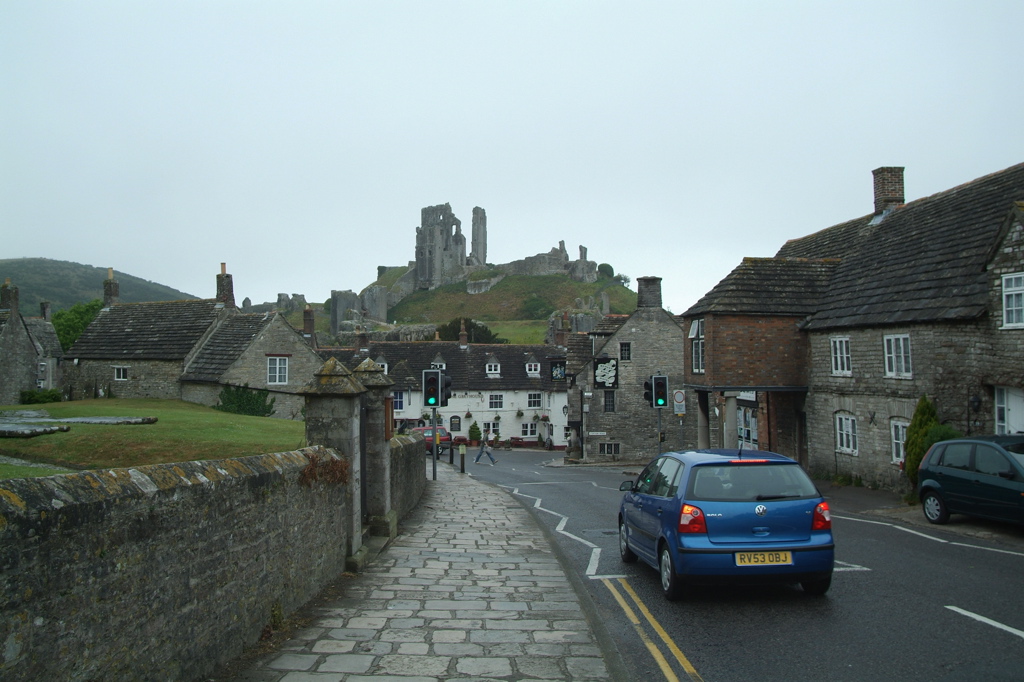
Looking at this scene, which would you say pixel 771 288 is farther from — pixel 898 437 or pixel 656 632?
pixel 656 632

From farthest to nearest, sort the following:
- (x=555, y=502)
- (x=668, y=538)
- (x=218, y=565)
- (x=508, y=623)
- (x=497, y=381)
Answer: (x=497, y=381)
(x=555, y=502)
(x=668, y=538)
(x=508, y=623)
(x=218, y=565)

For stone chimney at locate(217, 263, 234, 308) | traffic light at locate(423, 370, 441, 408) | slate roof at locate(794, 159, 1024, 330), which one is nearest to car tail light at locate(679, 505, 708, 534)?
traffic light at locate(423, 370, 441, 408)

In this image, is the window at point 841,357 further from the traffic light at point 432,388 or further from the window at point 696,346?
the traffic light at point 432,388

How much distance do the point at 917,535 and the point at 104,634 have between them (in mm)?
12237

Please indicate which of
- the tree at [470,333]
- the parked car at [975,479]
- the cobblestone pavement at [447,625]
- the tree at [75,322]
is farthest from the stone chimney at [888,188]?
the tree at [75,322]

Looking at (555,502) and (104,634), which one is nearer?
(104,634)

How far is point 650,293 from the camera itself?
46.4m

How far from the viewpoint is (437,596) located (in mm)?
8422

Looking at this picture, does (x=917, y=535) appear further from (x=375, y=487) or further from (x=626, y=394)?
(x=626, y=394)

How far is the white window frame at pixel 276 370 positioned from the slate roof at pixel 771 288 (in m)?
19.0

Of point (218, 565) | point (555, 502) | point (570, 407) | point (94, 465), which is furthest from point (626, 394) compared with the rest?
point (218, 565)

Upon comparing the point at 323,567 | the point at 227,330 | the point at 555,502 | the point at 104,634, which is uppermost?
the point at 227,330

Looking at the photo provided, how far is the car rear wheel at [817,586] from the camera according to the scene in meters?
8.18

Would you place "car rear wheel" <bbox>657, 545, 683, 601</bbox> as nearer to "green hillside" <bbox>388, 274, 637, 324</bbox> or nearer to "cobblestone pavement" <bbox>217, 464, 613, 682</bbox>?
"cobblestone pavement" <bbox>217, 464, 613, 682</bbox>
